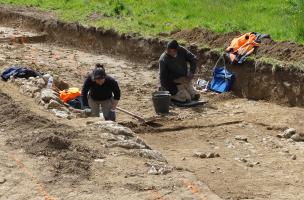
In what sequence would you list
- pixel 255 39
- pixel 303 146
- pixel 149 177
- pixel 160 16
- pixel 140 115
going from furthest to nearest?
pixel 160 16, pixel 255 39, pixel 140 115, pixel 303 146, pixel 149 177

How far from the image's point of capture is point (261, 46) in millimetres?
13109

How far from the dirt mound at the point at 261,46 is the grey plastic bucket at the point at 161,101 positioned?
2.51 metres

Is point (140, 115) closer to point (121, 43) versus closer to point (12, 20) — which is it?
point (121, 43)

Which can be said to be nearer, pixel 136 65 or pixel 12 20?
pixel 136 65

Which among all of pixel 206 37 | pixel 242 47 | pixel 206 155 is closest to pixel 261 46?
pixel 242 47

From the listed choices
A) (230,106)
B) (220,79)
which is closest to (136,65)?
(220,79)

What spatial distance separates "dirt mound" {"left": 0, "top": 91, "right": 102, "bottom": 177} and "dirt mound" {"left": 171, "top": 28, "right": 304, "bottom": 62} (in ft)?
18.8

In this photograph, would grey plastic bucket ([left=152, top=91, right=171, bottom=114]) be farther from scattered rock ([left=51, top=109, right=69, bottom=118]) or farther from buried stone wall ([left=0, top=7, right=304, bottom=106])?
scattered rock ([left=51, top=109, right=69, bottom=118])

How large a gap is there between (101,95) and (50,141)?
2.88 m

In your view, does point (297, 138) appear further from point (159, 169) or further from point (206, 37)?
point (206, 37)

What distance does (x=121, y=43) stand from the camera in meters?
16.8

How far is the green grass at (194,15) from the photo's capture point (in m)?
14.5

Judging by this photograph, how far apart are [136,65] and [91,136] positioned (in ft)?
26.6

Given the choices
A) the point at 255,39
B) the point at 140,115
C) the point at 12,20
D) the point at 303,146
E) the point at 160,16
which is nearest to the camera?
the point at 303,146
